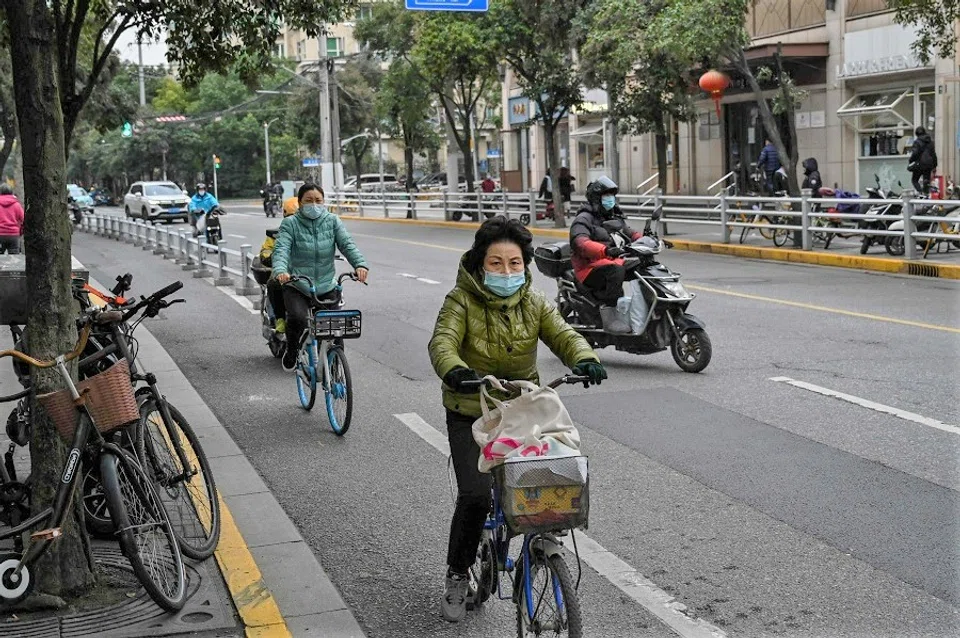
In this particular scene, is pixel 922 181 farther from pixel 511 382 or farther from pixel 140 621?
pixel 140 621

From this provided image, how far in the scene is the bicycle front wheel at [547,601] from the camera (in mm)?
4172

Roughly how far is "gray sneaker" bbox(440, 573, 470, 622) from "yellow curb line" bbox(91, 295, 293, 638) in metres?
0.63

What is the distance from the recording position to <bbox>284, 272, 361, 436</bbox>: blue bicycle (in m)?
8.85

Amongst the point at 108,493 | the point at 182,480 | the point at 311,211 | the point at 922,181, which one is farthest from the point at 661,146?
the point at 108,493

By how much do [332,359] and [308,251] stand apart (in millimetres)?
1319

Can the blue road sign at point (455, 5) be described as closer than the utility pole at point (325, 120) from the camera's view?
Yes

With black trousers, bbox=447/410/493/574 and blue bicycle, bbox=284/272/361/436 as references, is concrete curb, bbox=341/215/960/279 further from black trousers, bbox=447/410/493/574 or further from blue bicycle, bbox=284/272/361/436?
black trousers, bbox=447/410/493/574

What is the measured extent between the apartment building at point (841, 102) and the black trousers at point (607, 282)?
16.3 meters

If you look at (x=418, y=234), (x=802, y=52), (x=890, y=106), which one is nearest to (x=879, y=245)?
(x=890, y=106)

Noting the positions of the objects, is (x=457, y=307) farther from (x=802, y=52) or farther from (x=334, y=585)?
(x=802, y=52)

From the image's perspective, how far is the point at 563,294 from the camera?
12.0m

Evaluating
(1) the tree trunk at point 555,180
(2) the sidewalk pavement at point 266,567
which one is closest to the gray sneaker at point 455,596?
(2) the sidewalk pavement at point 266,567

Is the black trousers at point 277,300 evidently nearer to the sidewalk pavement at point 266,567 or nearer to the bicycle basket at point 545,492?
the sidewalk pavement at point 266,567

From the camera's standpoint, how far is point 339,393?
29.2 feet
